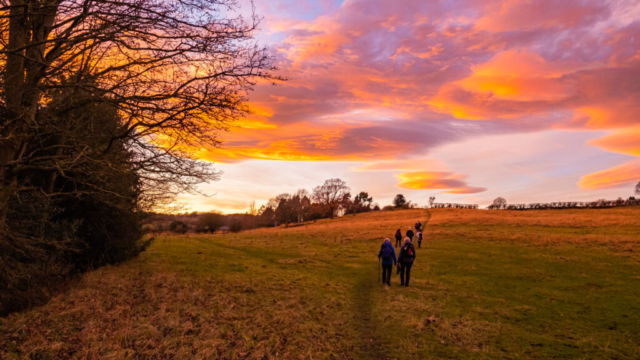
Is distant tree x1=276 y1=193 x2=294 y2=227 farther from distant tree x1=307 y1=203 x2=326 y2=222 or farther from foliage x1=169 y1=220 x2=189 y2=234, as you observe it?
foliage x1=169 y1=220 x2=189 y2=234

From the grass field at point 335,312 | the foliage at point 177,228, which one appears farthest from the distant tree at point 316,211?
the grass field at point 335,312

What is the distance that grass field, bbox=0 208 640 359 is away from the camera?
7.66m

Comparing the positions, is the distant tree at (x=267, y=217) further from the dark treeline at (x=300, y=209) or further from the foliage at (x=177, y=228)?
the foliage at (x=177, y=228)

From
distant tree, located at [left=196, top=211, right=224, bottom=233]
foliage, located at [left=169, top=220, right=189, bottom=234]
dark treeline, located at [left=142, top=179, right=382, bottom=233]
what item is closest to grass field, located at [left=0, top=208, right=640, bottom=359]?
foliage, located at [left=169, top=220, right=189, bottom=234]

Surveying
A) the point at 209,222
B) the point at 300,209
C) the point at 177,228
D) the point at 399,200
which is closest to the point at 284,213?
the point at 300,209

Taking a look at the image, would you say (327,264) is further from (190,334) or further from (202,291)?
(190,334)

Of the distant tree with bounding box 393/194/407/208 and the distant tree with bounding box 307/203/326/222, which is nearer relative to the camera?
the distant tree with bounding box 307/203/326/222

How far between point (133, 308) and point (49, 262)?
3295 mm

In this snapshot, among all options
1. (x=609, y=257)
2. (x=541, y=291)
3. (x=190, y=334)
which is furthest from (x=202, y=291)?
(x=609, y=257)

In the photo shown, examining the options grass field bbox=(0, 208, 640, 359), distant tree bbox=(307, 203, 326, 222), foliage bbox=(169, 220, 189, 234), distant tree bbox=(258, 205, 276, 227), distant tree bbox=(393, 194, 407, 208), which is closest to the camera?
grass field bbox=(0, 208, 640, 359)

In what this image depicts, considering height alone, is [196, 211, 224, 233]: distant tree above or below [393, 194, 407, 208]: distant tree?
below

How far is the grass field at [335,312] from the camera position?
7656 mm

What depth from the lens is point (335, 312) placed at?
11.4 m

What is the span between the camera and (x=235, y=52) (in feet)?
28.4
